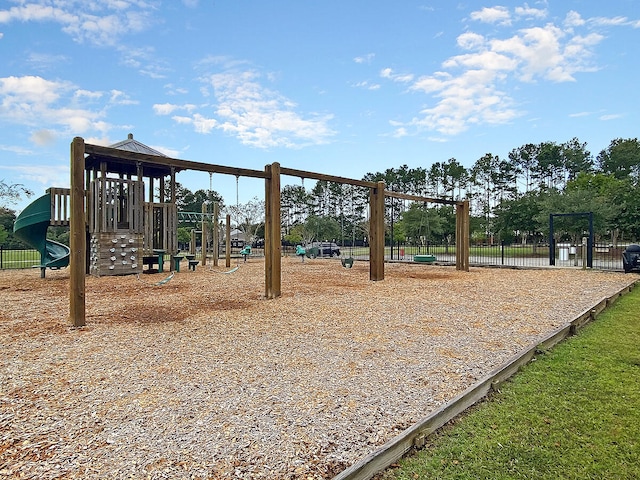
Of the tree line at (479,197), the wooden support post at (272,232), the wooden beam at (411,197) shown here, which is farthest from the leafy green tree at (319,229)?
the wooden support post at (272,232)

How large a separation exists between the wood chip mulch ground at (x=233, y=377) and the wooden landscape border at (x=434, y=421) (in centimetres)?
11

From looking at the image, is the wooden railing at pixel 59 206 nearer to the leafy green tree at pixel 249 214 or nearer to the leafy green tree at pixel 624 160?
the leafy green tree at pixel 249 214


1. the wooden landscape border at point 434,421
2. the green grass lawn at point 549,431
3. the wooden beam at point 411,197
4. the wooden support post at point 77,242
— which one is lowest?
the green grass lawn at point 549,431

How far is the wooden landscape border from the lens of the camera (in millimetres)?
2146

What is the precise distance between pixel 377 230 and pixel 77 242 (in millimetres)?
7847

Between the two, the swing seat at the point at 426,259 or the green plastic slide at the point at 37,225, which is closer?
the green plastic slide at the point at 37,225

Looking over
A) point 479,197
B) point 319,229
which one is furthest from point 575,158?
point 319,229

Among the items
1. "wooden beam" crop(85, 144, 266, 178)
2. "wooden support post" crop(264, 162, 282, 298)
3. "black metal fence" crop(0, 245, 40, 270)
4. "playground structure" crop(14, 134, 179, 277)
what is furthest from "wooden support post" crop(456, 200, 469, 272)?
"black metal fence" crop(0, 245, 40, 270)

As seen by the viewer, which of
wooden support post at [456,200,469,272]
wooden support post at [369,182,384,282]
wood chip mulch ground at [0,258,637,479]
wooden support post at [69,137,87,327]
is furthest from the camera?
wooden support post at [456,200,469,272]

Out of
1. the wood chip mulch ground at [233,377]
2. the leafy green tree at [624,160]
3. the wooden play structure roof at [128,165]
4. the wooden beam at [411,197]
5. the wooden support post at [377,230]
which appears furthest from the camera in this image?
the leafy green tree at [624,160]

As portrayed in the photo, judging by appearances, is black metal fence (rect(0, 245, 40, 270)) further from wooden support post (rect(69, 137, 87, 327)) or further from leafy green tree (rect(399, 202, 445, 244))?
leafy green tree (rect(399, 202, 445, 244))

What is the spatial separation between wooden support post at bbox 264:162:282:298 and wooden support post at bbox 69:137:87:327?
11.5 ft

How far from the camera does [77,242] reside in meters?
5.56

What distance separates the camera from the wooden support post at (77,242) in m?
5.55
